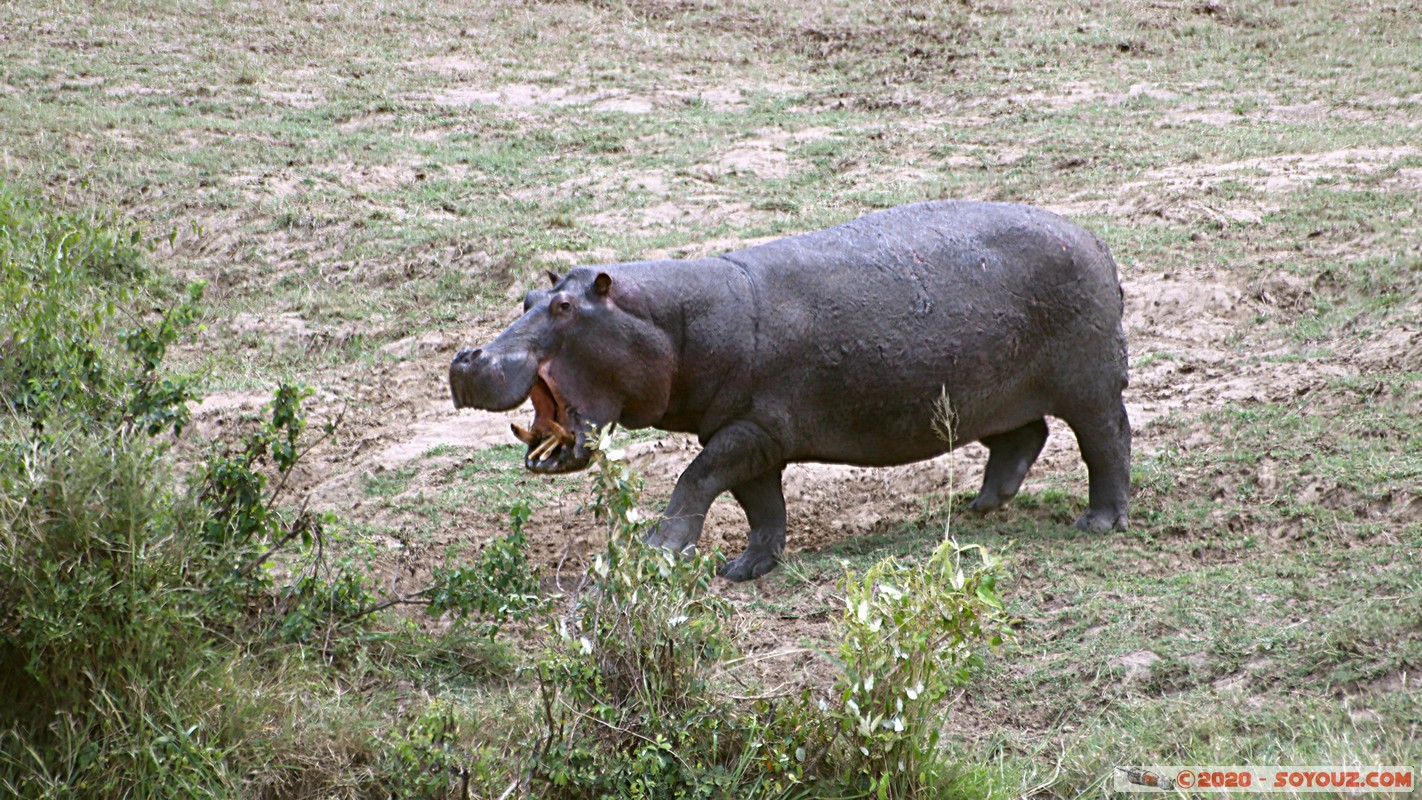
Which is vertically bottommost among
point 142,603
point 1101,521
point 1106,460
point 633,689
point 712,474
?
point 1101,521

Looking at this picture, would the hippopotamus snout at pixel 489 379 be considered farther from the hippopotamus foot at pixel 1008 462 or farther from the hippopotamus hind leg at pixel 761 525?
the hippopotamus foot at pixel 1008 462

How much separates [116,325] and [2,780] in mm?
5200

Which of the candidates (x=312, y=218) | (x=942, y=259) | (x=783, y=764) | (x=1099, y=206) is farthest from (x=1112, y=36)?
(x=783, y=764)

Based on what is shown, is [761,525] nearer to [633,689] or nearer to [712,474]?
[712,474]

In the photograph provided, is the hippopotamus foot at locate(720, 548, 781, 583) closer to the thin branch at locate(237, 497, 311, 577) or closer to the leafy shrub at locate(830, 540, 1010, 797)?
the thin branch at locate(237, 497, 311, 577)

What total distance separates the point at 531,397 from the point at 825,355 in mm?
1121

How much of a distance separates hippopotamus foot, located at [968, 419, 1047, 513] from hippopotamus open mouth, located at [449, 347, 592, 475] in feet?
6.34

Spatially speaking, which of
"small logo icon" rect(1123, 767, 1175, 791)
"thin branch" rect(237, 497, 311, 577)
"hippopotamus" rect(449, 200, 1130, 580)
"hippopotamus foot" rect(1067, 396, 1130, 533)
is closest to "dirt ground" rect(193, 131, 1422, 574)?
"hippopotamus foot" rect(1067, 396, 1130, 533)

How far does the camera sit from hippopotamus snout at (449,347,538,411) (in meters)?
4.92

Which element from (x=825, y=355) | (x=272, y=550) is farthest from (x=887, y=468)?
(x=272, y=550)

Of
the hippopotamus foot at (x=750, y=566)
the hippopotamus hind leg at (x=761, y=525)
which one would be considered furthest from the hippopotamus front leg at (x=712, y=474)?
the hippopotamus foot at (x=750, y=566)

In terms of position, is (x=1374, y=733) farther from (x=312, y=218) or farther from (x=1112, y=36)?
(x=1112, y=36)

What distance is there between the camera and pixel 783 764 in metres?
3.85

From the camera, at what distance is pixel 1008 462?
629cm
